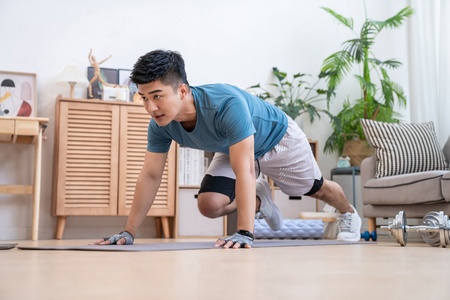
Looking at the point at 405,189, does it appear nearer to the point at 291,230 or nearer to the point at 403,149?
the point at 403,149

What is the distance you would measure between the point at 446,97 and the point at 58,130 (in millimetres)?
3297

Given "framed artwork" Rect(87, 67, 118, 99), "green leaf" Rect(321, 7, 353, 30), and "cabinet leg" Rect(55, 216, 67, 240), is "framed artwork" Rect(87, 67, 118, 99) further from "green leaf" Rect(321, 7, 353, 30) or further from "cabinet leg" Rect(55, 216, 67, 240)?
"green leaf" Rect(321, 7, 353, 30)

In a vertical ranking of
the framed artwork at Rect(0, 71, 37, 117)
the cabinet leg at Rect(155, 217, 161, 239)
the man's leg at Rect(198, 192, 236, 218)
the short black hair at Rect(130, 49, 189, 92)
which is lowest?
the cabinet leg at Rect(155, 217, 161, 239)

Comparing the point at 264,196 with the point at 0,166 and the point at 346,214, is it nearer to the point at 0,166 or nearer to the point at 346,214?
the point at 346,214

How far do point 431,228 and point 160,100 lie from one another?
1.19 meters

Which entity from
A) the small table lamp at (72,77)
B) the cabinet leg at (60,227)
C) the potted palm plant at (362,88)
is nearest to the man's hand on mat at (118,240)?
the cabinet leg at (60,227)

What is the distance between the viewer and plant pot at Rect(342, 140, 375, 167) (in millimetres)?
4680

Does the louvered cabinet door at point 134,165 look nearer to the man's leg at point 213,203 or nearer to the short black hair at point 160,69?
the man's leg at point 213,203

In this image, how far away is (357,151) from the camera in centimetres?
469

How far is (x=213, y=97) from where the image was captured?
6.57 ft

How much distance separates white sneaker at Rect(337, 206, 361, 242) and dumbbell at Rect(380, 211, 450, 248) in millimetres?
563

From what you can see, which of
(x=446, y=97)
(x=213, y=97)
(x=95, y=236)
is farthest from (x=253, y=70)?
(x=213, y=97)

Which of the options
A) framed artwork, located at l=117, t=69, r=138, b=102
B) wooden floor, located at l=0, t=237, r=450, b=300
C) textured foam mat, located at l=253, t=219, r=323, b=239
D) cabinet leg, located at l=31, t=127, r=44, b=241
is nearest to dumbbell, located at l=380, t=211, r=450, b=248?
wooden floor, located at l=0, t=237, r=450, b=300

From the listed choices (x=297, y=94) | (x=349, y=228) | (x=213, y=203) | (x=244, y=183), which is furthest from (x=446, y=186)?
(x=297, y=94)
